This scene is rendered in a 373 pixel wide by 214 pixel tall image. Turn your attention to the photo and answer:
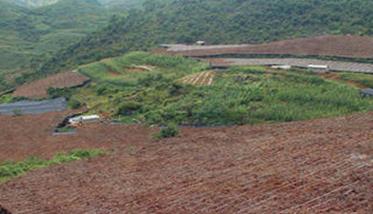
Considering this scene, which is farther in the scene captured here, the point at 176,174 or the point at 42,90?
the point at 42,90

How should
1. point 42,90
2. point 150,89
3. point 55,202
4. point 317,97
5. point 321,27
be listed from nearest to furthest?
point 55,202, point 317,97, point 150,89, point 42,90, point 321,27

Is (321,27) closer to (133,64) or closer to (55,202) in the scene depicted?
(133,64)

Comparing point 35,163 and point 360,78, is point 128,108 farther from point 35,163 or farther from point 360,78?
point 360,78

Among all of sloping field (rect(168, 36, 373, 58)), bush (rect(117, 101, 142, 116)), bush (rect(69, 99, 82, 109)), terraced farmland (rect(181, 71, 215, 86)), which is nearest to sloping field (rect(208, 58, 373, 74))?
sloping field (rect(168, 36, 373, 58))

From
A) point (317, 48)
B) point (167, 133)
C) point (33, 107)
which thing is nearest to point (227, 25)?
point (317, 48)

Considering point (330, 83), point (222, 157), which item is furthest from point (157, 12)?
point (222, 157)
